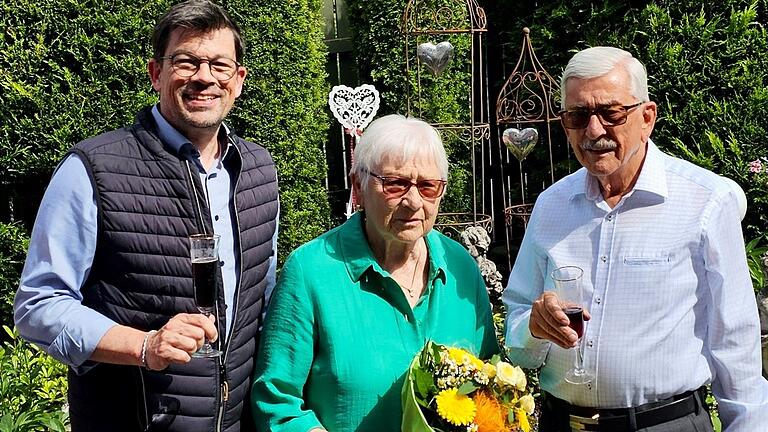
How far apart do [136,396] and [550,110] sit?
5.11m

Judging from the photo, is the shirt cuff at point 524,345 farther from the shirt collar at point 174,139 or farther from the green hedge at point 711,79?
the green hedge at point 711,79

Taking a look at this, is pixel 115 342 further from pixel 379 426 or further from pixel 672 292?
pixel 672 292

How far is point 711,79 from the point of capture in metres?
5.80

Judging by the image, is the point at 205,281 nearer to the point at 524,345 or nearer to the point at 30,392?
the point at 524,345

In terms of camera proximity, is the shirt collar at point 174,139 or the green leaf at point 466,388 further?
the shirt collar at point 174,139

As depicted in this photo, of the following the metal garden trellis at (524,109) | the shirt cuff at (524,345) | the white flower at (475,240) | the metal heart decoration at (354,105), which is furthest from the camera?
the metal heart decoration at (354,105)

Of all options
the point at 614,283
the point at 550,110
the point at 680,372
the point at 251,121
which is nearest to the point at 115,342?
the point at 614,283

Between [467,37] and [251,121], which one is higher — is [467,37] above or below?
above

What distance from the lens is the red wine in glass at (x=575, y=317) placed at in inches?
89.5

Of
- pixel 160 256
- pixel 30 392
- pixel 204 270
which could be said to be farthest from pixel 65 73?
pixel 204 270

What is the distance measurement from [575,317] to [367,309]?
0.60 meters

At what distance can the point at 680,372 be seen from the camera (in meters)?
2.42

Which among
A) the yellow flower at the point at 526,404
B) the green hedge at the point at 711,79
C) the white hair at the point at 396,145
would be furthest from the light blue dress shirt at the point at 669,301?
the green hedge at the point at 711,79

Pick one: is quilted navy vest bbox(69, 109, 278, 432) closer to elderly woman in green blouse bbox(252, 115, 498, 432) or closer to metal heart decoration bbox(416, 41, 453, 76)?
elderly woman in green blouse bbox(252, 115, 498, 432)
